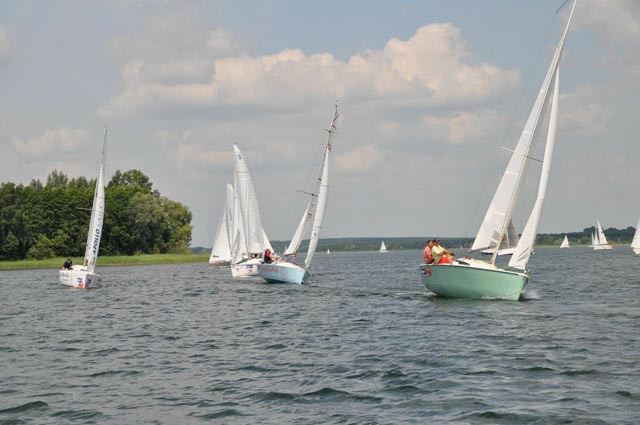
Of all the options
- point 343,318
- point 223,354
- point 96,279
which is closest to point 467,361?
point 223,354

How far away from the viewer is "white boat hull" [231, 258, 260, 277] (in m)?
64.5

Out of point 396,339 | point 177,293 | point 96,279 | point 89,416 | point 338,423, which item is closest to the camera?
point 338,423

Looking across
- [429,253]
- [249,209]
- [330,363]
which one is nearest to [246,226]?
[249,209]

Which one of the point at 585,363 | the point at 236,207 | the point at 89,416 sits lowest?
the point at 89,416

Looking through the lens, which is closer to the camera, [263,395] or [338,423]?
[338,423]

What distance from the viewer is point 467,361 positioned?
2033cm

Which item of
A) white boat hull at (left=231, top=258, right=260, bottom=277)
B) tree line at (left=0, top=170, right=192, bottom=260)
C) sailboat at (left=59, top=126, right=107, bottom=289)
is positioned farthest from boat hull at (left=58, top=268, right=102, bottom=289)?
tree line at (left=0, top=170, right=192, bottom=260)

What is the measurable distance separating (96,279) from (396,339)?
115 ft

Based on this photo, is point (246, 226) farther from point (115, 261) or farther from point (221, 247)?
point (115, 261)

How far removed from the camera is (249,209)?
63406mm

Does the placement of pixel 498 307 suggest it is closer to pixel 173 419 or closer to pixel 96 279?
pixel 173 419

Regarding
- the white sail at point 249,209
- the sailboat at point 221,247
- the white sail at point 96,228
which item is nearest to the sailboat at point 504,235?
the white sail at point 96,228

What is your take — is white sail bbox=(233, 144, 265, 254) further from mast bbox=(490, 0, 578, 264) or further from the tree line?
the tree line

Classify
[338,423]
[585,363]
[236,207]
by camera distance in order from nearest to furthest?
[338,423] → [585,363] → [236,207]
